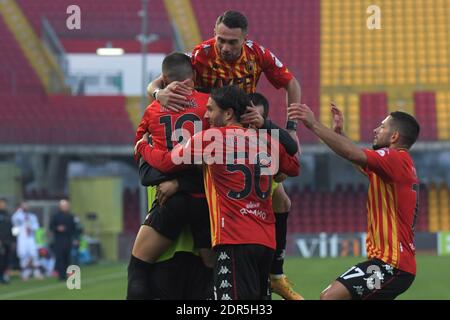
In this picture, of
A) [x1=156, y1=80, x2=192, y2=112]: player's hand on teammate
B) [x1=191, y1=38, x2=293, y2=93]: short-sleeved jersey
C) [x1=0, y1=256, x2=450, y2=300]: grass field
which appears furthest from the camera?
[x1=0, y1=256, x2=450, y2=300]: grass field

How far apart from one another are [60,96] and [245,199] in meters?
25.0

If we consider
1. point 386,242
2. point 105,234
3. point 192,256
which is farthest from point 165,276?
point 105,234

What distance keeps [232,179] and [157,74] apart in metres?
23.0

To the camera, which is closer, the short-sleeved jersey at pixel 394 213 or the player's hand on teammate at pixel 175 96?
the player's hand on teammate at pixel 175 96

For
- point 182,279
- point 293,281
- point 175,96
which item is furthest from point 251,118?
point 293,281

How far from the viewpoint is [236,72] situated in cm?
749

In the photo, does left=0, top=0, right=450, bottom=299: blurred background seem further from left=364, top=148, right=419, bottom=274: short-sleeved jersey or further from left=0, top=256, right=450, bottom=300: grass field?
left=364, top=148, right=419, bottom=274: short-sleeved jersey

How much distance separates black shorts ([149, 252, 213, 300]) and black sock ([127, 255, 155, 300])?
48mm

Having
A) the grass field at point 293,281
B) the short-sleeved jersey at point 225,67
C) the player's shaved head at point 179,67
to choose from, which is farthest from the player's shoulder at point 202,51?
the grass field at point 293,281

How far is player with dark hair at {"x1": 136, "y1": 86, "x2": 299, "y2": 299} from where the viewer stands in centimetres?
671

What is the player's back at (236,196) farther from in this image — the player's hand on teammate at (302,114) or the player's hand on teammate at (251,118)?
the player's hand on teammate at (302,114)

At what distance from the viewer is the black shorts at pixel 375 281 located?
287 inches

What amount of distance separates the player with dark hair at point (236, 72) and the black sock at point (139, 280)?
113cm

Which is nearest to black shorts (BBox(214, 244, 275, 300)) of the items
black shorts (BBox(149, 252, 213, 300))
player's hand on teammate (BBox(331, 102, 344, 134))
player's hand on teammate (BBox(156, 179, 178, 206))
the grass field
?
player's hand on teammate (BBox(156, 179, 178, 206))
